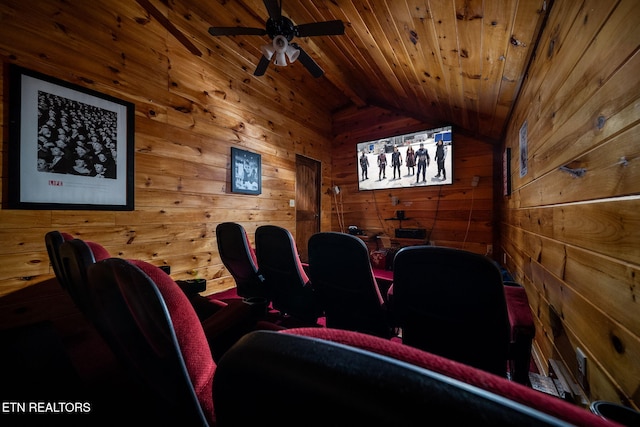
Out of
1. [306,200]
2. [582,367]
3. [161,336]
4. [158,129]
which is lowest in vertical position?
[582,367]

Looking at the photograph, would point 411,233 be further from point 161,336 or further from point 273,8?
point 161,336

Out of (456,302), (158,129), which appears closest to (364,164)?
(158,129)

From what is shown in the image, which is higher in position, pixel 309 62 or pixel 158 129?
pixel 309 62

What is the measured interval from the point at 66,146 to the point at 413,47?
10.5ft

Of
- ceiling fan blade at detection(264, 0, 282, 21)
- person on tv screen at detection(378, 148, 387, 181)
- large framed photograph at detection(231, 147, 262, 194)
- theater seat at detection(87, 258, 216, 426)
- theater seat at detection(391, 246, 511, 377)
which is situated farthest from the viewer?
person on tv screen at detection(378, 148, 387, 181)

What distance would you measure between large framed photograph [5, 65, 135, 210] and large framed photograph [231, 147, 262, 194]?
1254mm

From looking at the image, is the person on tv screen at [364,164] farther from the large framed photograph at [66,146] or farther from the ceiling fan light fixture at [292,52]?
the large framed photograph at [66,146]

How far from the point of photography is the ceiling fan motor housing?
226cm

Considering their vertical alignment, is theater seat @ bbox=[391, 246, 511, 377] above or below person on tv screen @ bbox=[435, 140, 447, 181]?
below

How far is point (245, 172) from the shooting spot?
3750 millimetres

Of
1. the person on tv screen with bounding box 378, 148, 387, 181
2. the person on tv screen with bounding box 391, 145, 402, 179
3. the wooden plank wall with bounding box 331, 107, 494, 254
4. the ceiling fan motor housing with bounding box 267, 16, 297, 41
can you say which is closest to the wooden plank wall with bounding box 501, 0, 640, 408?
the ceiling fan motor housing with bounding box 267, 16, 297, 41

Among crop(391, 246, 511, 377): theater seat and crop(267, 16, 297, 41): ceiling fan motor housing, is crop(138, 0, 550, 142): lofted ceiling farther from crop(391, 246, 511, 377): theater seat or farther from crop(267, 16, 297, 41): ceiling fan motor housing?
crop(391, 246, 511, 377): theater seat

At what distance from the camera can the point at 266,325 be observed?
1161 mm

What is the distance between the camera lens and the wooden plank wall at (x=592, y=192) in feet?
2.79
